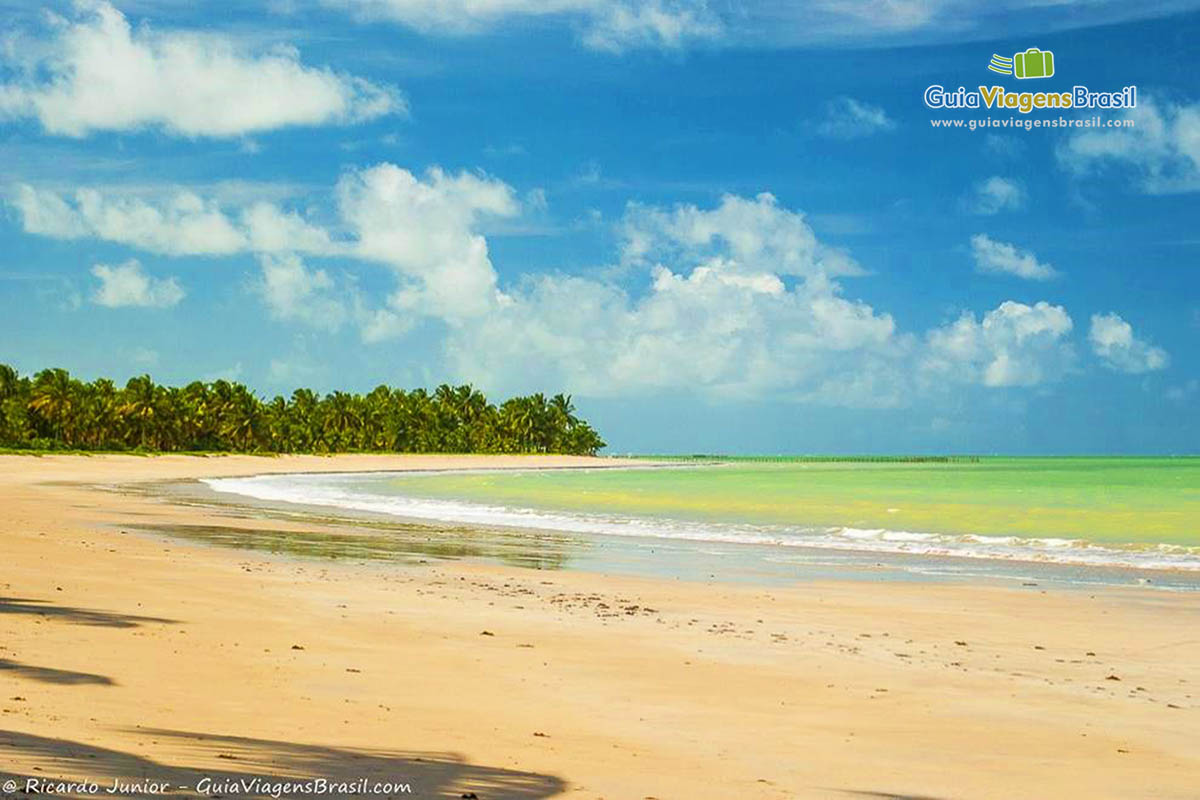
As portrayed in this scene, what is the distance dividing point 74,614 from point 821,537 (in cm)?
2377

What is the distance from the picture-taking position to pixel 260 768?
285 inches

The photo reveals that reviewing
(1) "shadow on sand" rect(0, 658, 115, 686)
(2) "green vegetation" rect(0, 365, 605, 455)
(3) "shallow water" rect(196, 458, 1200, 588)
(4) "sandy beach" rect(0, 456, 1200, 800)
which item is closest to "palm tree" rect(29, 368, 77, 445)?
(2) "green vegetation" rect(0, 365, 605, 455)

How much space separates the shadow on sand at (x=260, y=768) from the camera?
21.5 ft

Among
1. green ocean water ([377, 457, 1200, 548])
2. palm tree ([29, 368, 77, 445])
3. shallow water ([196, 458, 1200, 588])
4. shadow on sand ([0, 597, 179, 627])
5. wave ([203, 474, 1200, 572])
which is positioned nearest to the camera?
shadow on sand ([0, 597, 179, 627])

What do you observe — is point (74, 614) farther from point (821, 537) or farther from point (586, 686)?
point (821, 537)

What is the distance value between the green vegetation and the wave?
87875 millimetres

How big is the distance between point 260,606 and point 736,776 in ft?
29.4

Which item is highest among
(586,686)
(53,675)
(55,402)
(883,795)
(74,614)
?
(55,402)

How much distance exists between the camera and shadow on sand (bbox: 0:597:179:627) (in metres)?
12.6

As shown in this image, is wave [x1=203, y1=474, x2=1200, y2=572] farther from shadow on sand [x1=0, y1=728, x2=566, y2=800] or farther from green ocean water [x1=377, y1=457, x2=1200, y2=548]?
shadow on sand [x1=0, y1=728, x2=566, y2=800]

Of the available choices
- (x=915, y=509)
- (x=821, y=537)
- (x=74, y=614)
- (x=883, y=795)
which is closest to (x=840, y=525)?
(x=821, y=537)

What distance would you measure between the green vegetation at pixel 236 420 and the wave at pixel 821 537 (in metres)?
87.9

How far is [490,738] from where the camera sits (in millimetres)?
8688

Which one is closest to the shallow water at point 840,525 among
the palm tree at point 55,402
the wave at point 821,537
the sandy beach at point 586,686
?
the wave at point 821,537
